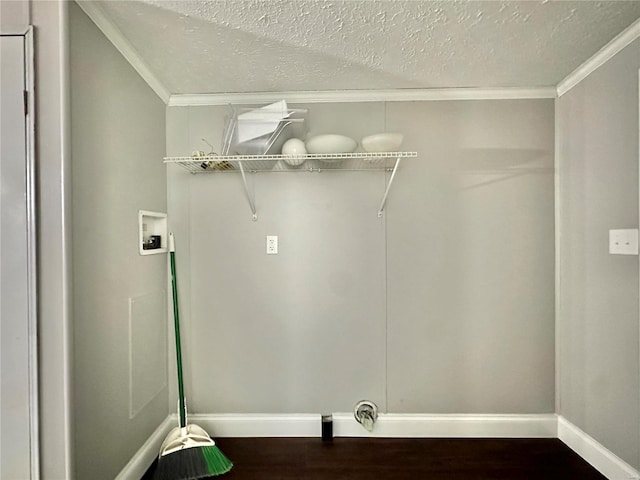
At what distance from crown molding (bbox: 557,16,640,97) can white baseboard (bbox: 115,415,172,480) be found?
2.94 meters

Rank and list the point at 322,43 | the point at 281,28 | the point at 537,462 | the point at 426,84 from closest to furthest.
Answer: the point at 281,28 → the point at 322,43 → the point at 537,462 → the point at 426,84

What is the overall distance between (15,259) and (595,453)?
268 cm

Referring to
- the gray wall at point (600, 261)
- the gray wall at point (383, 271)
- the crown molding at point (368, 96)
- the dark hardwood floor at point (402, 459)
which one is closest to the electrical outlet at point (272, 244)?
the gray wall at point (383, 271)

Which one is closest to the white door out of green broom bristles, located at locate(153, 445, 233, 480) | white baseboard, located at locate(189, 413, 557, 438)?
green broom bristles, located at locate(153, 445, 233, 480)

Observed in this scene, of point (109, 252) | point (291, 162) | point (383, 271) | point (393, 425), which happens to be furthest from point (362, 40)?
point (393, 425)

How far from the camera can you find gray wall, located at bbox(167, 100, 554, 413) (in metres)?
1.99

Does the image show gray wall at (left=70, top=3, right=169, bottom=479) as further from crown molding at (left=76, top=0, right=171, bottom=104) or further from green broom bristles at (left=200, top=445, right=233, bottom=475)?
green broom bristles at (left=200, top=445, right=233, bottom=475)

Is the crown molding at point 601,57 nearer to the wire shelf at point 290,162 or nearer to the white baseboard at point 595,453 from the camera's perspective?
the wire shelf at point 290,162

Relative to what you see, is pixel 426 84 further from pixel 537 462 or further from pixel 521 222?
pixel 537 462

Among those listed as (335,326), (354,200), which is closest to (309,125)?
(354,200)

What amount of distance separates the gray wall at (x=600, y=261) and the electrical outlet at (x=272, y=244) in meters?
1.65

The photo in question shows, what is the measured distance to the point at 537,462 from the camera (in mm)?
1751

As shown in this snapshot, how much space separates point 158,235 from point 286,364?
3.50ft

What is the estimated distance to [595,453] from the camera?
168 cm
